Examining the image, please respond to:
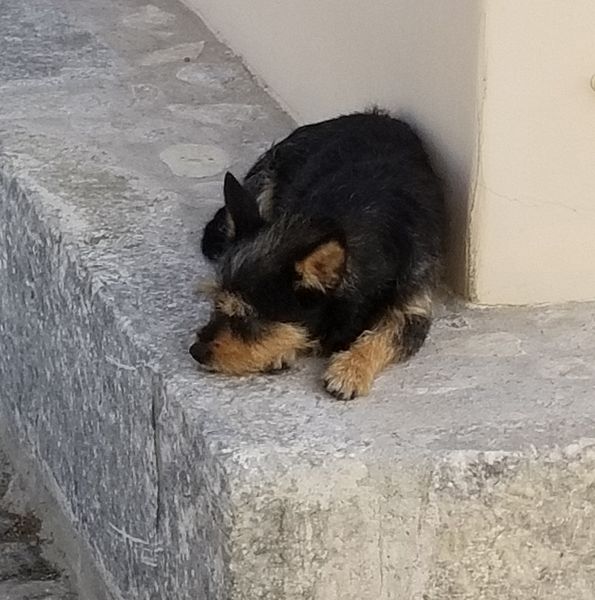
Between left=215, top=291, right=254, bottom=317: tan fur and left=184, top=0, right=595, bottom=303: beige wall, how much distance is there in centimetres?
74

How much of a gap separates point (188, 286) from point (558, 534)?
1204 millimetres

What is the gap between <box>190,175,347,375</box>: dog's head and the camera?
11.1ft

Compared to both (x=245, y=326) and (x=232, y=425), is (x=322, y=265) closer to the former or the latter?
(x=245, y=326)

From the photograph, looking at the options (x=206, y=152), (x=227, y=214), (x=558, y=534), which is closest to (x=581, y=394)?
(x=558, y=534)

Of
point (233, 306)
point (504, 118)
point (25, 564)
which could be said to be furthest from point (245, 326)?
point (25, 564)

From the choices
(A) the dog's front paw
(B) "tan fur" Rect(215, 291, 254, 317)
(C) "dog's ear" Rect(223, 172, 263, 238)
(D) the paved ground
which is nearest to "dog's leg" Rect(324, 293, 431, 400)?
(A) the dog's front paw

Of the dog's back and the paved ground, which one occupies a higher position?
the dog's back

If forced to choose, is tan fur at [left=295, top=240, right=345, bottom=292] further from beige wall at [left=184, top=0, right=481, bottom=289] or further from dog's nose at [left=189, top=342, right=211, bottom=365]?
beige wall at [left=184, top=0, right=481, bottom=289]

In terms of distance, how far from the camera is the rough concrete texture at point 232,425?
3172 mm

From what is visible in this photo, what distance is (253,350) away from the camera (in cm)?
341

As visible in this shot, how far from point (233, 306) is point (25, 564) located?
1.47m

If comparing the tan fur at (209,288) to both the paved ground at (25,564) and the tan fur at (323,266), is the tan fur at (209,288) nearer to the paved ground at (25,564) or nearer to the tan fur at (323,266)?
the tan fur at (323,266)

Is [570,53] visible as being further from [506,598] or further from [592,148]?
[506,598]

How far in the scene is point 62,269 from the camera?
4074mm
